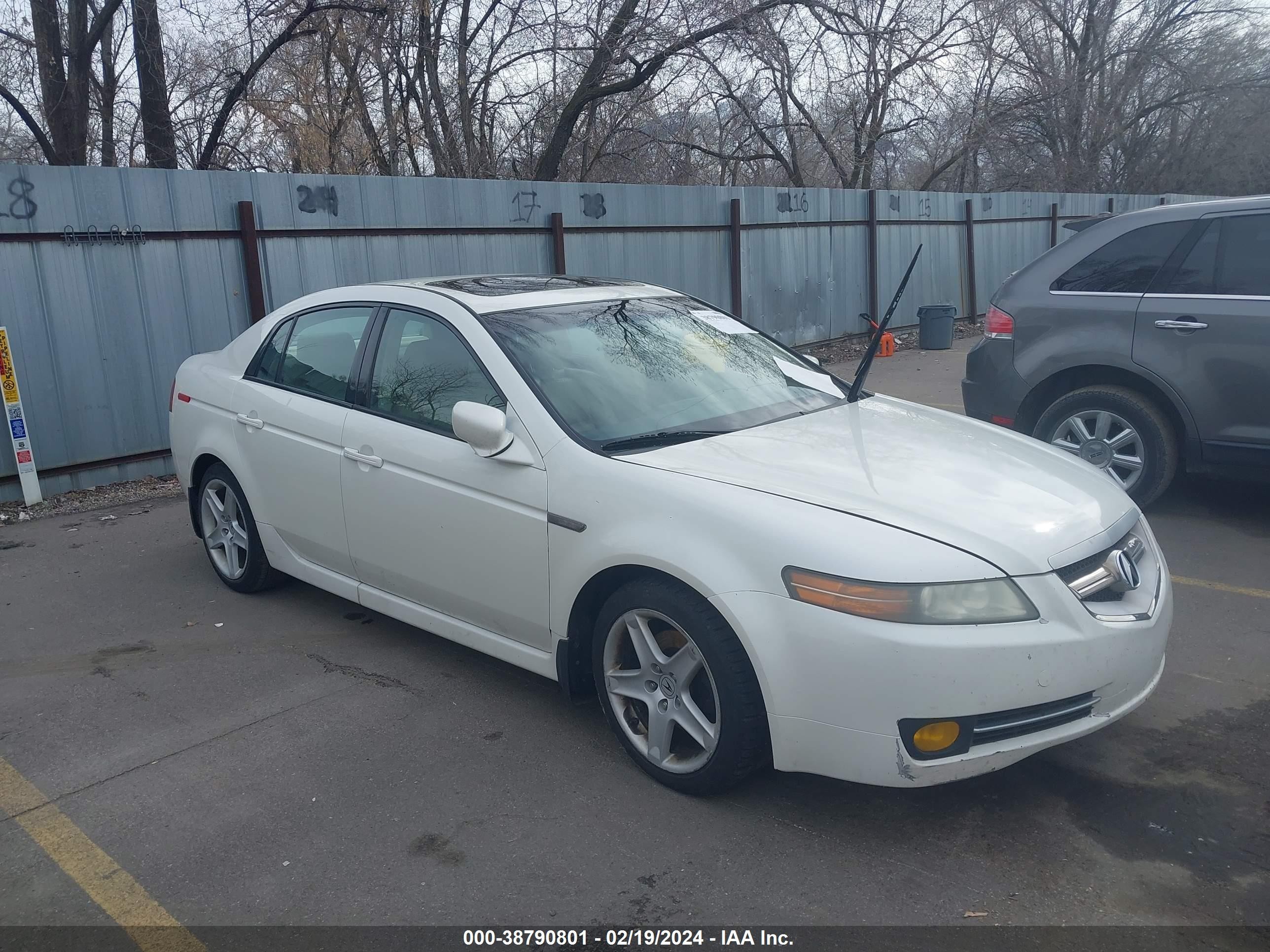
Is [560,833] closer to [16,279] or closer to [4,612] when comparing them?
[4,612]

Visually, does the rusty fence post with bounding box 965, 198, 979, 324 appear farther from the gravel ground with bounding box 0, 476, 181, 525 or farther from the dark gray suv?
the gravel ground with bounding box 0, 476, 181, 525

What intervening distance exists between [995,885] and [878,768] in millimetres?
430

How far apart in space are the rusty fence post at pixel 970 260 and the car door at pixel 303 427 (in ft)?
50.6

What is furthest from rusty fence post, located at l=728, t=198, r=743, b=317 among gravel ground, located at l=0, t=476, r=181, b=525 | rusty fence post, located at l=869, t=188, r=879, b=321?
gravel ground, located at l=0, t=476, r=181, b=525

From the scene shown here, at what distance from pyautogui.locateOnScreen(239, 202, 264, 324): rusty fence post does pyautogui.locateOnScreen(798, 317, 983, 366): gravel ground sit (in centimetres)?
715

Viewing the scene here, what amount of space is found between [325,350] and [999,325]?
13.6 ft

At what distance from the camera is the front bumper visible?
2.90 metres

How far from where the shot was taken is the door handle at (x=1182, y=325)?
5828 millimetres

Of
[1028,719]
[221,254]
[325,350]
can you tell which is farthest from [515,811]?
[221,254]

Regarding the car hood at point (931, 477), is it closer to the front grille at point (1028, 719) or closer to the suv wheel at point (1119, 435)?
the front grille at point (1028, 719)

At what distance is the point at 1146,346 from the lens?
6.02 metres

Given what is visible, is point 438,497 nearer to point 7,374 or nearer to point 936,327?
point 7,374

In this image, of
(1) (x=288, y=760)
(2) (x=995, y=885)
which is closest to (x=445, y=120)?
(1) (x=288, y=760)

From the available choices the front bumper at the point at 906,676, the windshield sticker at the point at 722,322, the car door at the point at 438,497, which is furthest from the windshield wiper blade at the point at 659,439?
the windshield sticker at the point at 722,322
